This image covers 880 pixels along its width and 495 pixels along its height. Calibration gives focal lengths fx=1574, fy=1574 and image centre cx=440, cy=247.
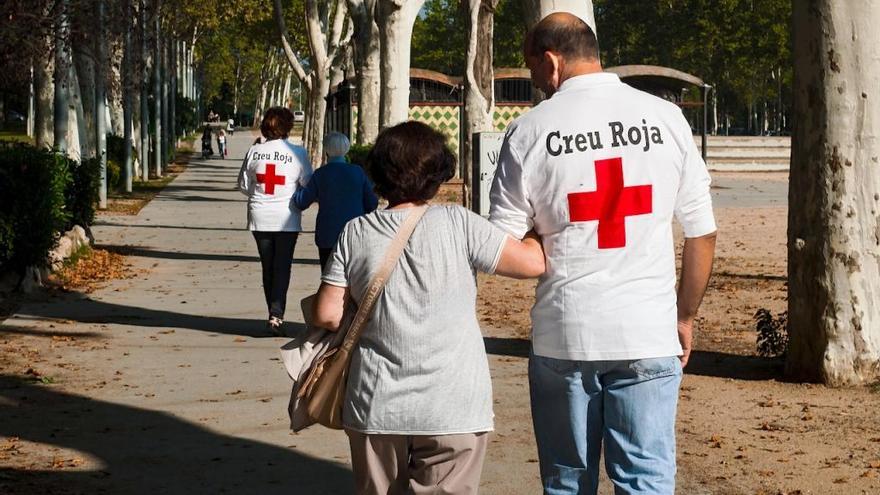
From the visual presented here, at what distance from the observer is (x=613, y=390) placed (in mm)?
4227

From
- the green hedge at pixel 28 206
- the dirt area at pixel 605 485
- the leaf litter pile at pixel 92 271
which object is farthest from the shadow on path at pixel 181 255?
the dirt area at pixel 605 485

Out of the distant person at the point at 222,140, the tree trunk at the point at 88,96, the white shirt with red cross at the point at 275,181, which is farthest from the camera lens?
the distant person at the point at 222,140

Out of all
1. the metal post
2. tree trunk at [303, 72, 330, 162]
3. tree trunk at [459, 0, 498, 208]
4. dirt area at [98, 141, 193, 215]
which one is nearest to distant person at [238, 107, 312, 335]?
tree trunk at [459, 0, 498, 208]

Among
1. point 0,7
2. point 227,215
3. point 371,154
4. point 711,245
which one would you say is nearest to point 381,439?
point 371,154

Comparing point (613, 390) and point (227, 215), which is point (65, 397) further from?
point (227, 215)

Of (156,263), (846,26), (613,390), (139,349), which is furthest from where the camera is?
(156,263)

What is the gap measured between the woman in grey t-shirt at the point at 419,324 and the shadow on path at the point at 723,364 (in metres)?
5.62

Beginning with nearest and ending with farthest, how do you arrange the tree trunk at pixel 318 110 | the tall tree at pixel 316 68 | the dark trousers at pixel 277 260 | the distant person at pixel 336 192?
the distant person at pixel 336 192
the dark trousers at pixel 277 260
the tall tree at pixel 316 68
the tree trunk at pixel 318 110

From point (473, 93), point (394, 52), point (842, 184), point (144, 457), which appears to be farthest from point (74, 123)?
point (144, 457)

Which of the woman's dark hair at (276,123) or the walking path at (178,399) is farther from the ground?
the woman's dark hair at (276,123)

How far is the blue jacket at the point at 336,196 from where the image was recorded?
10625 mm

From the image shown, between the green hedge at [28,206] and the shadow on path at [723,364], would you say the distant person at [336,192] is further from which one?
the green hedge at [28,206]

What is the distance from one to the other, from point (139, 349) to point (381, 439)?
690cm

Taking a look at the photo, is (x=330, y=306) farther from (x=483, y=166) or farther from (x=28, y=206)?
(x=28, y=206)
